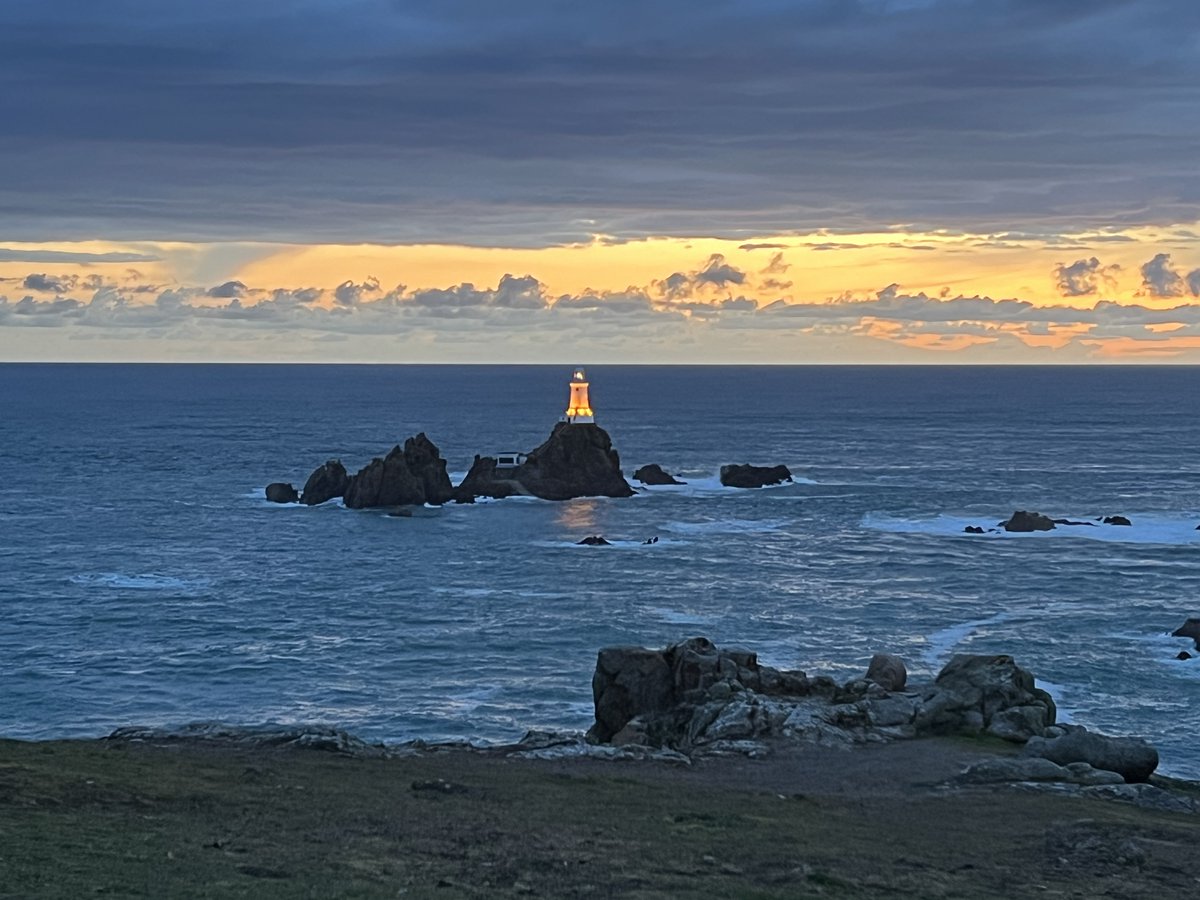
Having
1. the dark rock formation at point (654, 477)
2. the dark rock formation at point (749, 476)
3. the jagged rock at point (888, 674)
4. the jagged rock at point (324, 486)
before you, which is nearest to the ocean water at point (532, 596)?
the dark rock formation at point (749, 476)

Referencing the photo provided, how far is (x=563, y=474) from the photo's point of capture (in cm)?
13012

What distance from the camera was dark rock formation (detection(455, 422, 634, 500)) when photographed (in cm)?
12925

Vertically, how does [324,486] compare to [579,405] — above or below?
A: below

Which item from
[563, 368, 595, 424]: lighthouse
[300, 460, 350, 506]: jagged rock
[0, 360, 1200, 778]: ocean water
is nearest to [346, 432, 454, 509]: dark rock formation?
[300, 460, 350, 506]: jagged rock

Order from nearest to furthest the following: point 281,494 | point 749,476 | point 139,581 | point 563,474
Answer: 1. point 139,581
2. point 281,494
3. point 563,474
4. point 749,476

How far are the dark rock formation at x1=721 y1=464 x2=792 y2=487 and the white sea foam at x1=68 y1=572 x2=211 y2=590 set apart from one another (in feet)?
208

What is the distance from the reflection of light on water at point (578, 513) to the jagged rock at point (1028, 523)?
29840 mm

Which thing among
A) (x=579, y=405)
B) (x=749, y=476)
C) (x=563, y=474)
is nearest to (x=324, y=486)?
(x=563, y=474)

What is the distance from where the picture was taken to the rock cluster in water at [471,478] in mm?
121000

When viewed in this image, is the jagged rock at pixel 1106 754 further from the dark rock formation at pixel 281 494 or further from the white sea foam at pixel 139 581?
the dark rock formation at pixel 281 494

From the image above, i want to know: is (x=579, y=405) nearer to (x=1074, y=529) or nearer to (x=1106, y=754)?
(x=1074, y=529)

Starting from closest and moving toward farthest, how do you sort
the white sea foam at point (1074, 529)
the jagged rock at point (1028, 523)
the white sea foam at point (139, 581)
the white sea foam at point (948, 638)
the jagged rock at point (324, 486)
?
the white sea foam at point (948, 638) → the white sea foam at point (139, 581) → the white sea foam at point (1074, 529) → the jagged rock at point (1028, 523) → the jagged rock at point (324, 486)

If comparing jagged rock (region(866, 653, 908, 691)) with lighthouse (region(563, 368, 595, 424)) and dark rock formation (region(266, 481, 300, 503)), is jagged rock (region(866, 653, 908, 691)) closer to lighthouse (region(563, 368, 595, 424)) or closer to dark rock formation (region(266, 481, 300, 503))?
dark rock formation (region(266, 481, 300, 503))

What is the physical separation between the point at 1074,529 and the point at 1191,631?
3993 centimetres
